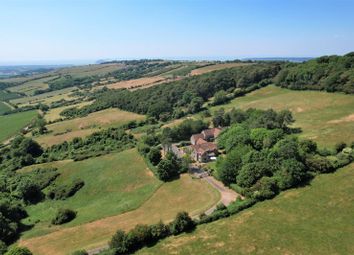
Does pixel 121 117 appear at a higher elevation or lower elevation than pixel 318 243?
lower

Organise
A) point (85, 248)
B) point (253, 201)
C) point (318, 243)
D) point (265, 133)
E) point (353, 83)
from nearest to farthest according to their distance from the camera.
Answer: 1. point (318, 243)
2. point (85, 248)
3. point (253, 201)
4. point (265, 133)
5. point (353, 83)

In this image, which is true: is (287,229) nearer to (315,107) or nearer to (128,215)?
(128,215)

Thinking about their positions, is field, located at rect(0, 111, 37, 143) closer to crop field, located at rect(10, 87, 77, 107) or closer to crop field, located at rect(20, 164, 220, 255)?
crop field, located at rect(10, 87, 77, 107)

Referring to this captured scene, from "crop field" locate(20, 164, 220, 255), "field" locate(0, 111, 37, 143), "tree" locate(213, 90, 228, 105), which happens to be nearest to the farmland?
"crop field" locate(20, 164, 220, 255)

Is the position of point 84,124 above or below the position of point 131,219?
below

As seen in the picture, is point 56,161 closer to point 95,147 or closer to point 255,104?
point 95,147

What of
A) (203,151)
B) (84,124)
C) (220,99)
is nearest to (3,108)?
(84,124)

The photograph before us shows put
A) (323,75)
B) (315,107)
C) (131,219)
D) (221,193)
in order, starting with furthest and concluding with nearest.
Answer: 1. (323,75)
2. (315,107)
3. (221,193)
4. (131,219)

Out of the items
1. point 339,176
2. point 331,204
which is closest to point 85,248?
point 331,204
